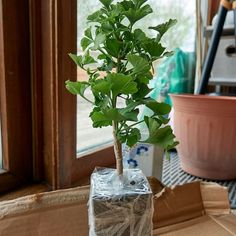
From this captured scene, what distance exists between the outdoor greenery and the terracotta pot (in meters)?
0.57

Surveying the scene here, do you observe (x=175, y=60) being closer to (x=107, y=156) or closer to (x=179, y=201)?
(x=107, y=156)

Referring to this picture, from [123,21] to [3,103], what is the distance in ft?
1.27

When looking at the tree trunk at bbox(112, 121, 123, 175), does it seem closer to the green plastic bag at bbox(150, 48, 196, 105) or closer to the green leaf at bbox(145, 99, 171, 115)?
the green leaf at bbox(145, 99, 171, 115)

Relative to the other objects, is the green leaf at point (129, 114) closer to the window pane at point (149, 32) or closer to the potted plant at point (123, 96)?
the potted plant at point (123, 96)

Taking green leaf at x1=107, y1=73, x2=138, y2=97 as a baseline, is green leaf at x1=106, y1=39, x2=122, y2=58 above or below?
above

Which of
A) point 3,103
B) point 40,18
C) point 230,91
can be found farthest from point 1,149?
point 230,91

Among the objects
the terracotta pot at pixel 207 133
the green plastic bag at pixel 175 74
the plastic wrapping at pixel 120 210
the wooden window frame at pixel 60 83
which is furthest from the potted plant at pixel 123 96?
the green plastic bag at pixel 175 74

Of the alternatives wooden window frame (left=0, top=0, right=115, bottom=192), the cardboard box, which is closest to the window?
wooden window frame (left=0, top=0, right=115, bottom=192)

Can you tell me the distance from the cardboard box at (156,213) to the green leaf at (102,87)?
0.92 feet

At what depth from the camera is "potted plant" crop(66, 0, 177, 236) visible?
369 millimetres

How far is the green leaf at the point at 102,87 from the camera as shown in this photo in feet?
1.13

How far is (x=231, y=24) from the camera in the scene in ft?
4.15

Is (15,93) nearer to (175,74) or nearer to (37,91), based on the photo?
(37,91)

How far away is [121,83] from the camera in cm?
34
